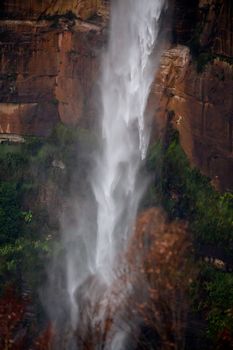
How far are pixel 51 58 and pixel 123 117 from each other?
4.47 metres

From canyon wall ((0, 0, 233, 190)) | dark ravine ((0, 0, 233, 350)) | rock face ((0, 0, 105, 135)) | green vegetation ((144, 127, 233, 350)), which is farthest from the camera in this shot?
rock face ((0, 0, 105, 135))

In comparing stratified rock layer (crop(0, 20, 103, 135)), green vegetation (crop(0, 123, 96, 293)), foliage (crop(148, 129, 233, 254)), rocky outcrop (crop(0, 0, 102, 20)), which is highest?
rocky outcrop (crop(0, 0, 102, 20))

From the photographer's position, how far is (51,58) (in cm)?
3103

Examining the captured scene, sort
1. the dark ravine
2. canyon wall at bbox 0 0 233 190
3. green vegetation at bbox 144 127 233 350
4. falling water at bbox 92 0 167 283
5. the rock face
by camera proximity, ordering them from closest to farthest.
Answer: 1. green vegetation at bbox 144 127 233 350
2. the dark ravine
3. canyon wall at bbox 0 0 233 190
4. falling water at bbox 92 0 167 283
5. the rock face

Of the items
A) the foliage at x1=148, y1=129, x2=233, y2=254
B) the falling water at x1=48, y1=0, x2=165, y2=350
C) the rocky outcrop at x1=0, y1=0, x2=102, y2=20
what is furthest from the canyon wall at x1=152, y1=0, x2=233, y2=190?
the rocky outcrop at x1=0, y1=0, x2=102, y2=20

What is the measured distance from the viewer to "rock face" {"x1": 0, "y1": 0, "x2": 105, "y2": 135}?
101 feet

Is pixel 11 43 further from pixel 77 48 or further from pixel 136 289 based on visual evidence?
pixel 136 289

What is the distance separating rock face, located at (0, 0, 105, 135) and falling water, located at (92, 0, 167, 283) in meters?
0.94

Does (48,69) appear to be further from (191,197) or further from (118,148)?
(191,197)

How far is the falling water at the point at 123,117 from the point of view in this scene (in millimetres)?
28062

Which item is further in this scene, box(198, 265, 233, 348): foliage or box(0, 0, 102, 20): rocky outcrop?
box(0, 0, 102, 20): rocky outcrop

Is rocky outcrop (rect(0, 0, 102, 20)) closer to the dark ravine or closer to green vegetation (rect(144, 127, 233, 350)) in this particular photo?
the dark ravine

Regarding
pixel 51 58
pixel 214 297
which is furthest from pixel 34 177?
pixel 214 297

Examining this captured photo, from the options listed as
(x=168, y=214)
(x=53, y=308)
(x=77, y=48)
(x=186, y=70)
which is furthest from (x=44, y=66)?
(x=53, y=308)
